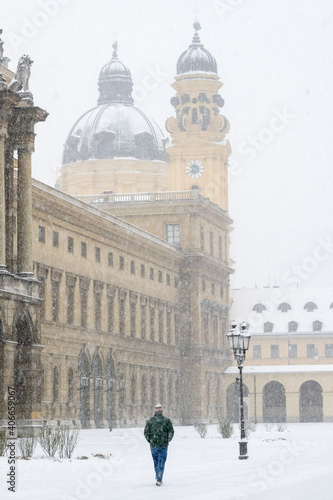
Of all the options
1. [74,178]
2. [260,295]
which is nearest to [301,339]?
[260,295]

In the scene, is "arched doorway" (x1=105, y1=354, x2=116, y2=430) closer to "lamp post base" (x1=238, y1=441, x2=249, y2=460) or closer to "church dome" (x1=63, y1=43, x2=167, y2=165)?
"lamp post base" (x1=238, y1=441, x2=249, y2=460)

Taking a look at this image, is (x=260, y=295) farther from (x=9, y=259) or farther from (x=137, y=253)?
(x=9, y=259)

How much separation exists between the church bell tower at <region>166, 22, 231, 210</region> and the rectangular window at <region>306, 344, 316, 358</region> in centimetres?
1852

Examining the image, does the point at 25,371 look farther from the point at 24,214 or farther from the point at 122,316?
the point at 122,316

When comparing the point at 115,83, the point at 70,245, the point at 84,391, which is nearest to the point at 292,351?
the point at 115,83

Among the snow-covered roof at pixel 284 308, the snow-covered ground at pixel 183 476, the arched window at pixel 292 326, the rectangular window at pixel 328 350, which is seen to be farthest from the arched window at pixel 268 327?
the snow-covered ground at pixel 183 476

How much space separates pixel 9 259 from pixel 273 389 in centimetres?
7128

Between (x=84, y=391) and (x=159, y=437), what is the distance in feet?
171

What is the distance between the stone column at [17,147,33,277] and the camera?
2084 inches

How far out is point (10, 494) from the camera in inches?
950

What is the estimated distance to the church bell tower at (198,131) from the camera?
126 metres

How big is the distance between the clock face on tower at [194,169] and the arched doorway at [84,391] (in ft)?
159

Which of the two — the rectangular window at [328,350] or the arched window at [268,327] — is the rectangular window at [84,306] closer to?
the rectangular window at [328,350]

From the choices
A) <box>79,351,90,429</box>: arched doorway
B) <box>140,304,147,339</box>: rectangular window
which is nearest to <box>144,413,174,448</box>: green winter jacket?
<box>79,351,90,429</box>: arched doorway
